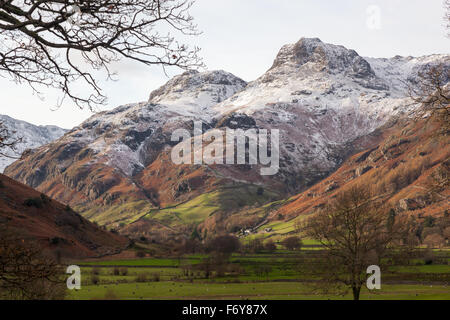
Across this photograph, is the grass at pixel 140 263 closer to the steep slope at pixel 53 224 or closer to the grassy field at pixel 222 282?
the grassy field at pixel 222 282

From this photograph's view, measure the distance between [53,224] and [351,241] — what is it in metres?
106

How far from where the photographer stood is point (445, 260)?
103500 mm

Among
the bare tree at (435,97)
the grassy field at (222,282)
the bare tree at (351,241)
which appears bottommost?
the grassy field at (222,282)

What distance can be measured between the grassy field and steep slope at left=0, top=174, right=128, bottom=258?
1067 centimetres

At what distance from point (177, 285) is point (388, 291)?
3938 cm

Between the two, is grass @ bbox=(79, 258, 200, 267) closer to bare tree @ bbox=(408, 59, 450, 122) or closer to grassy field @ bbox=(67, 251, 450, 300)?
grassy field @ bbox=(67, 251, 450, 300)

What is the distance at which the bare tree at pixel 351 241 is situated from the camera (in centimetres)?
3319

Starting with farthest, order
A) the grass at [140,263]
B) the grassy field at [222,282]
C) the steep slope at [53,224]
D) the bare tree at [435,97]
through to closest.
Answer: the grass at [140,263]
the steep slope at [53,224]
the grassy field at [222,282]
the bare tree at [435,97]

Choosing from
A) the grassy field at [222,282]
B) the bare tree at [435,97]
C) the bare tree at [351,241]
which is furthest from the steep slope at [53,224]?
the bare tree at [435,97]

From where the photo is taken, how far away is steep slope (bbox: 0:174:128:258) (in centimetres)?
10194

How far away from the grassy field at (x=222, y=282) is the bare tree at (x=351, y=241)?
17.6 metres
